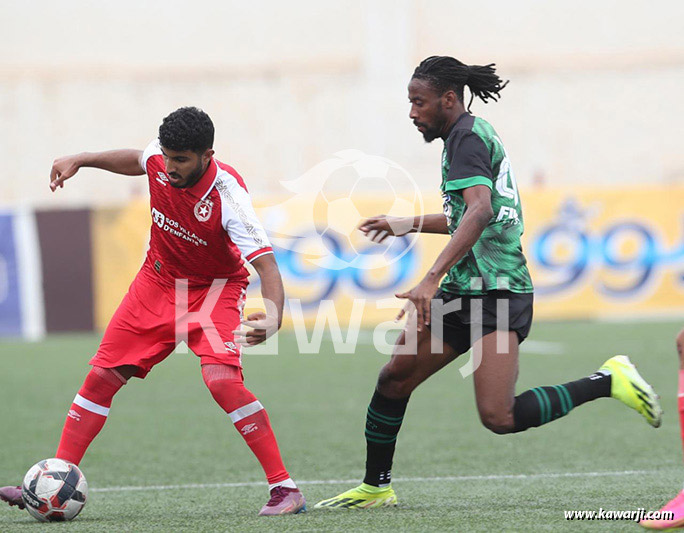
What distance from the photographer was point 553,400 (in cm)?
490

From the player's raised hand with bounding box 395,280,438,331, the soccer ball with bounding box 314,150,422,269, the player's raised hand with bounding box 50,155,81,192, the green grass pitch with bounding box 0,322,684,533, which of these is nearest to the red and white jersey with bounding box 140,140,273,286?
the player's raised hand with bounding box 50,155,81,192

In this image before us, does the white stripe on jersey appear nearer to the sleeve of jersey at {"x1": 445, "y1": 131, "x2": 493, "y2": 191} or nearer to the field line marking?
the sleeve of jersey at {"x1": 445, "y1": 131, "x2": 493, "y2": 191}

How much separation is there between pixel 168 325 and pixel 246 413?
1.86ft

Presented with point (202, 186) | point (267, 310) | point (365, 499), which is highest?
point (202, 186)

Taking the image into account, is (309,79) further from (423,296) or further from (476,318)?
(423,296)

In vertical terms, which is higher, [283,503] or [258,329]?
[258,329]

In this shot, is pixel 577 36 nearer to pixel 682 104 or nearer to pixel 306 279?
pixel 682 104

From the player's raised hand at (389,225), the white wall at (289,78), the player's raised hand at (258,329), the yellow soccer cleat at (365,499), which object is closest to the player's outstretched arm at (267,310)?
the player's raised hand at (258,329)

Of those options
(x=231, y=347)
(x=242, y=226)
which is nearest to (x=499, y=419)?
(x=231, y=347)

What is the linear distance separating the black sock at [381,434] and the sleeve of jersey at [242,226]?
949mm

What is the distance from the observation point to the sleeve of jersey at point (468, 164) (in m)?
4.64

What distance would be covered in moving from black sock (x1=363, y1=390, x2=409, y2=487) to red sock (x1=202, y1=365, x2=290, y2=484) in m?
0.46

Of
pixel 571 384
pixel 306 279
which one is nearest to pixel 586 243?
pixel 306 279

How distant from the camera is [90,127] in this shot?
27703 mm
